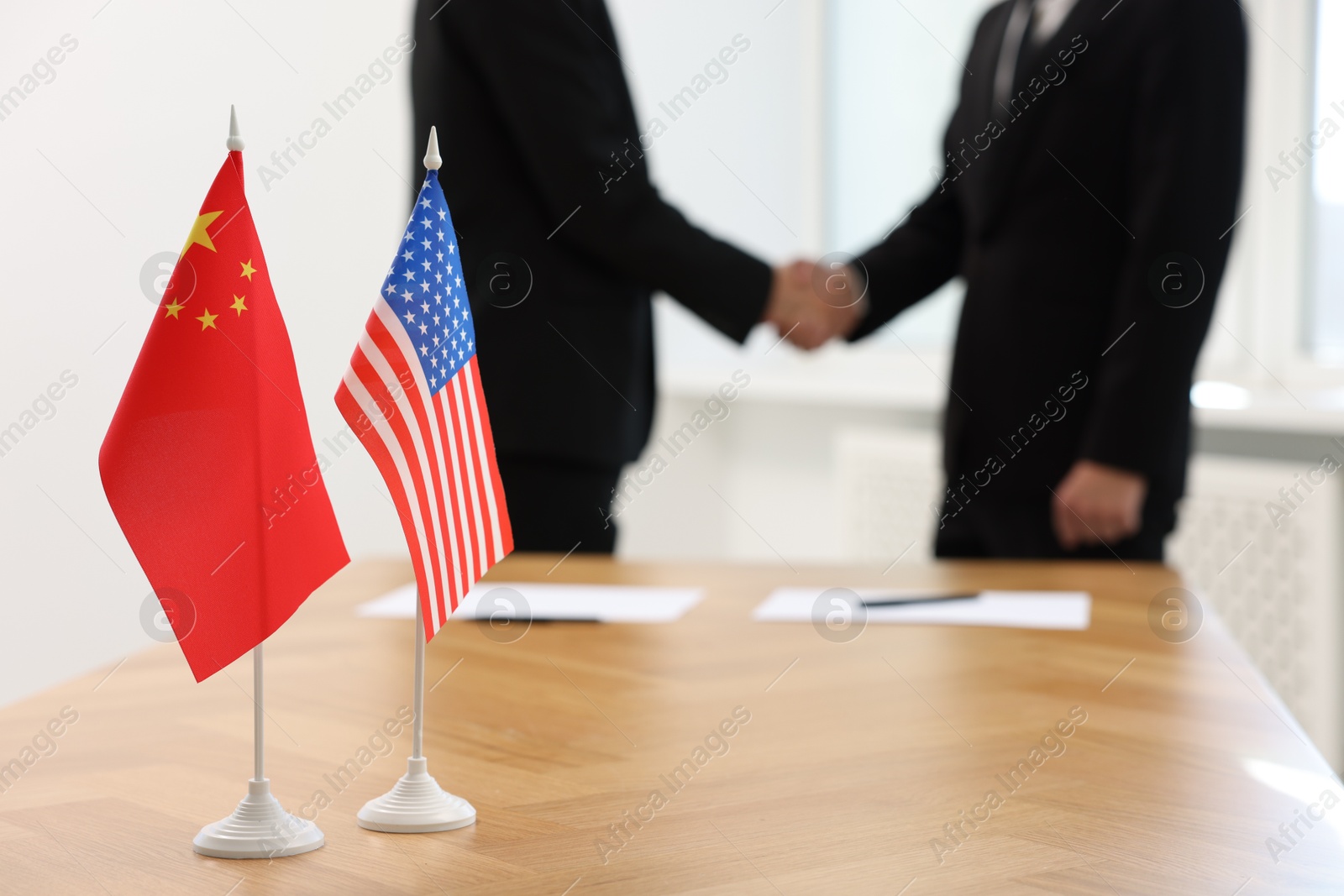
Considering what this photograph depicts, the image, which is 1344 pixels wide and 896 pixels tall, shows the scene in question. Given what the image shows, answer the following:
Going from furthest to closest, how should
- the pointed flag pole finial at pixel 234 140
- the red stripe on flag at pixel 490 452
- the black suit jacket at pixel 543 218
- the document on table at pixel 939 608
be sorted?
1. the black suit jacket at pixel 543 218
2. the document on table at pixel 939 608
3. the red stripe on flag at pixel 490 452
4. the pointed flag pole finial at pixel 234 140

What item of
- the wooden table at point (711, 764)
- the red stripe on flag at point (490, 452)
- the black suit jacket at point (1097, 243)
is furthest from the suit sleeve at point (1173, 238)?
the red stripe on flag at point (490, 452)

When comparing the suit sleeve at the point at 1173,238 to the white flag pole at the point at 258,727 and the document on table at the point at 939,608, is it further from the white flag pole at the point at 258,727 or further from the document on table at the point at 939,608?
the white flag pole at the point at 258,727

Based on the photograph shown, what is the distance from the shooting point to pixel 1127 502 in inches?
66.0

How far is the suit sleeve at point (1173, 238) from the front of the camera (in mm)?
1657

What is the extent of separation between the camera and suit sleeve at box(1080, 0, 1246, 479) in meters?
1.66

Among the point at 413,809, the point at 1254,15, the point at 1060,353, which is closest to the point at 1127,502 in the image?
the point at 1060,353

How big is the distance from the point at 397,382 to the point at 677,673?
0.48 meters

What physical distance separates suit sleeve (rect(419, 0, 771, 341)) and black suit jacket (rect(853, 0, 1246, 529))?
478 mm

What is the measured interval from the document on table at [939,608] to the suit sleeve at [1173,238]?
356 mm

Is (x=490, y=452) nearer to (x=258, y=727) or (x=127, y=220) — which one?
(x=258, y=727)

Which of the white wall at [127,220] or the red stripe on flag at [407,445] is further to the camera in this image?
the white wall at [127,220]

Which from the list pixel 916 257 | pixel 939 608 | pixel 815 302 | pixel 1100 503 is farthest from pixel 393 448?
pixel 916 257

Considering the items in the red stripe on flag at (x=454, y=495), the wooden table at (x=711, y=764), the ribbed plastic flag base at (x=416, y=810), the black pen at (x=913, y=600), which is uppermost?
the red stripe on flag at (x=454, y=495)

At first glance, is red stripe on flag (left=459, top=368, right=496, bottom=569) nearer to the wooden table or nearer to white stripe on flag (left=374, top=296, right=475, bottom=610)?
white stripe on flag (left=374, top=296, right=475, bottom=610)
